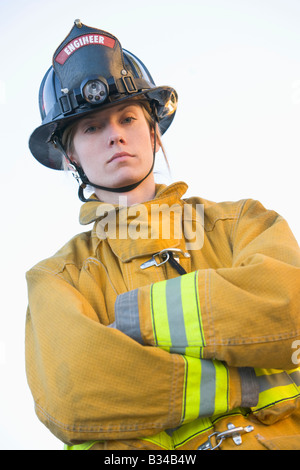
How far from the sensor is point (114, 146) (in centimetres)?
295

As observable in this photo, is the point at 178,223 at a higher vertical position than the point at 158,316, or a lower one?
higher

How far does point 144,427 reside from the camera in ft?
6.53

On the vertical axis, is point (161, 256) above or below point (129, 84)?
below

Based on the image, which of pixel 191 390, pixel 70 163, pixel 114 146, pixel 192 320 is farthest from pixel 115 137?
pixel 191 390

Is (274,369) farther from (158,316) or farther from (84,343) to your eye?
(84,343)

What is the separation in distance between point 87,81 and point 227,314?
6.07ft

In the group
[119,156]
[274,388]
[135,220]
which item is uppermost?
[119,156]

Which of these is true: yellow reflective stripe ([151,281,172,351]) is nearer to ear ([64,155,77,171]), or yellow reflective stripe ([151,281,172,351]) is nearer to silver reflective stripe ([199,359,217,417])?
silver reflective stripe ([199,359,217,417])

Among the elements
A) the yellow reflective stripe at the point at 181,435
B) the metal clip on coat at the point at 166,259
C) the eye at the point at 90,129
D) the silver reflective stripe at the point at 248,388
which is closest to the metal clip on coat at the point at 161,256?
the metal clip on coat at the point at 166,259

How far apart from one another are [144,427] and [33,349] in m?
0.82

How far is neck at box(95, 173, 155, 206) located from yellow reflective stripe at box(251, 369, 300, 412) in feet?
4.46

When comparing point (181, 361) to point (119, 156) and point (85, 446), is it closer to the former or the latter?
point (85, 446)

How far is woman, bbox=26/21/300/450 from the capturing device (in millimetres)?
1998
